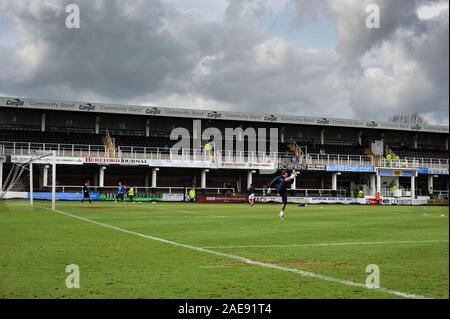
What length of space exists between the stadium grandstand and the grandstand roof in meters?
0.12

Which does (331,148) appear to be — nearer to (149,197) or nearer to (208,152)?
(208,152)

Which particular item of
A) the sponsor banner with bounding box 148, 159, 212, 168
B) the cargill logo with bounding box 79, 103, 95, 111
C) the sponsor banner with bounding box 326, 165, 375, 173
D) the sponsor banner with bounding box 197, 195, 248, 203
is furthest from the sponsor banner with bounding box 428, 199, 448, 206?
the cargill logo with bounding box 79, 103, 95, 111

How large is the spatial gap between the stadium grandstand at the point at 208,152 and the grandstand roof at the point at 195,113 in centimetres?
12

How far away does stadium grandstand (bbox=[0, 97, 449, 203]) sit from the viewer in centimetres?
5675

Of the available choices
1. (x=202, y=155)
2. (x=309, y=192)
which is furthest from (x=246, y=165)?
(x=309, y=192)

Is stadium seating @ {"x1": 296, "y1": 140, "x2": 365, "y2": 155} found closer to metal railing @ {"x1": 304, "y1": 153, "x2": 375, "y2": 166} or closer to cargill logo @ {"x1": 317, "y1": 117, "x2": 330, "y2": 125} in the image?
metal railing @ {"x1": 304, "y1": 153, "x2": 375, "y2": 166}

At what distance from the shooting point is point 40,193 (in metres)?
48.5

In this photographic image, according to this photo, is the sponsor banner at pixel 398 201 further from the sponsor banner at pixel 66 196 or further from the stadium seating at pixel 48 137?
the stadium seating at pixel 48 137

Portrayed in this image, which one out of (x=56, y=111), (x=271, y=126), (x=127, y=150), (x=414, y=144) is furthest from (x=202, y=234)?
(x=414, y=144)

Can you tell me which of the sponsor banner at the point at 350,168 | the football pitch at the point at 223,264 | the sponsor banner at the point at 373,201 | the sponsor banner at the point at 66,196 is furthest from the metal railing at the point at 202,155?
the football pitch at the point at 223,264

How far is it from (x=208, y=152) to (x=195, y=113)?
7.26 metres
